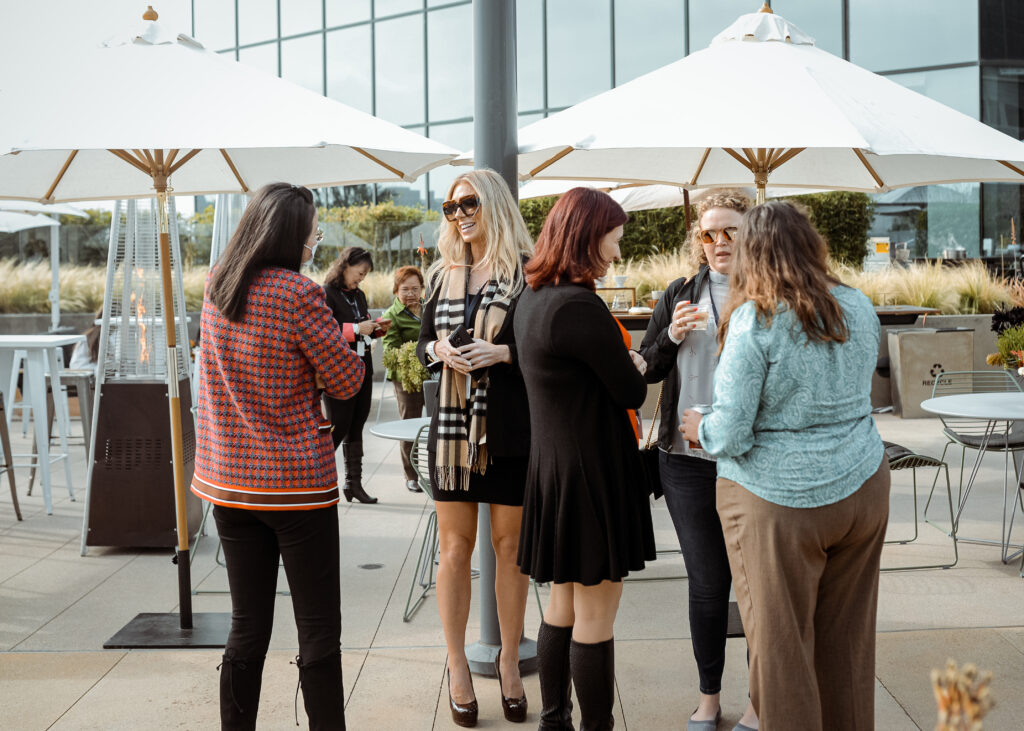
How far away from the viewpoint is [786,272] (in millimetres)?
2570

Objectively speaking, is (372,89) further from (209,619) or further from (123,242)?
(209,619)

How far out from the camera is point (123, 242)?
20.2ft

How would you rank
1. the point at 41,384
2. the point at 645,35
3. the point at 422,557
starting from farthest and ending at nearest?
1. the point at 645,35
2. the point at 41,384
3. the point at 422,557

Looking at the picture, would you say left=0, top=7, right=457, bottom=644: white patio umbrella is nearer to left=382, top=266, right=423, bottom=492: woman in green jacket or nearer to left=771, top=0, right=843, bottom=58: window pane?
left=382, top=266, right=423, bottom=492: woman in green jacket

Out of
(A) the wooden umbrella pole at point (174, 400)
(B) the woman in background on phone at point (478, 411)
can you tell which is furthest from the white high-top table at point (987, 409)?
(A) the wooden umbrella pole at point (174, 400)

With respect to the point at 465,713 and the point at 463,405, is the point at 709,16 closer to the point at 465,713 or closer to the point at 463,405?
the point at 463,405

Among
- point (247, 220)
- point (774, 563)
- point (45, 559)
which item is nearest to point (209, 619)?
point (45, 559)

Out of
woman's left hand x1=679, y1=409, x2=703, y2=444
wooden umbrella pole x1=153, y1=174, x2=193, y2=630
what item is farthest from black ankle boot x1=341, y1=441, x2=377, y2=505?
woman's left hand x1=679, y1=409, x2=703, y2=444

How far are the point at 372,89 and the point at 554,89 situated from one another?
15.1ft

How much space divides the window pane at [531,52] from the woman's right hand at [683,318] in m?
17.9

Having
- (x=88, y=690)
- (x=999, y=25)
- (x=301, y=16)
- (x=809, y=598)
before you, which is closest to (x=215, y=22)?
(x=301, y=16)

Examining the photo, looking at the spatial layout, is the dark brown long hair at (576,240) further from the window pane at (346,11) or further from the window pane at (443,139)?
the window pane at (346,11)

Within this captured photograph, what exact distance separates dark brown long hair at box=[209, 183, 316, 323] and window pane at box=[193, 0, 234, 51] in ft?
77.9

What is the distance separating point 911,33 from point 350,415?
14.7m
